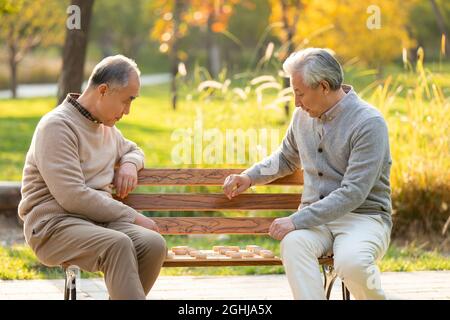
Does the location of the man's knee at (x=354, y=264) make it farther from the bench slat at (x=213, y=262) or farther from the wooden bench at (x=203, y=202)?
the wooden bench at (x=203, y=202)

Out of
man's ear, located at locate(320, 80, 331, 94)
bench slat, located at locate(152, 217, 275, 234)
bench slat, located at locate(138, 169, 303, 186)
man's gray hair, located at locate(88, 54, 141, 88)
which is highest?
man's gray hair, located at locate(88, 54, 141, 88)

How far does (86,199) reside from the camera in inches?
165

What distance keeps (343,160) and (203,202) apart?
886 mm

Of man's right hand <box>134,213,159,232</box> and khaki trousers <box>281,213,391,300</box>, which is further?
man's right hand <box>134,213,159,232</box>

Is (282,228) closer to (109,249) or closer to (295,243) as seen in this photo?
(295,243)

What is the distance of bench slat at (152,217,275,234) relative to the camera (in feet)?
16.0

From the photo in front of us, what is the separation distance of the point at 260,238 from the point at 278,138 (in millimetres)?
926

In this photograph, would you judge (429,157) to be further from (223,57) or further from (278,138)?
(223,57)

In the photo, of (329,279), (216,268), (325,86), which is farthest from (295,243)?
(216,268)

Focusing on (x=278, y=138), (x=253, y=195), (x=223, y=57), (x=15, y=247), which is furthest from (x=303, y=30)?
(x=223, y=57)

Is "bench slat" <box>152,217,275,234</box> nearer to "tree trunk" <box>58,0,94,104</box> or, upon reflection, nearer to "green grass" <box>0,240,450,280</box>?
"green grass" <box>0,240,450,280</box>

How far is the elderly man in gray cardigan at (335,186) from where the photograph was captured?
406 centimetres

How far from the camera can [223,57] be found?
44438 mm

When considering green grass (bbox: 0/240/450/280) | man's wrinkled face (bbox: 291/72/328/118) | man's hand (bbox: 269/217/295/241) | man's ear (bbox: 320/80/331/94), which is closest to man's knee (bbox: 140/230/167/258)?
man's hand (bbox: 269/217/295/241)
